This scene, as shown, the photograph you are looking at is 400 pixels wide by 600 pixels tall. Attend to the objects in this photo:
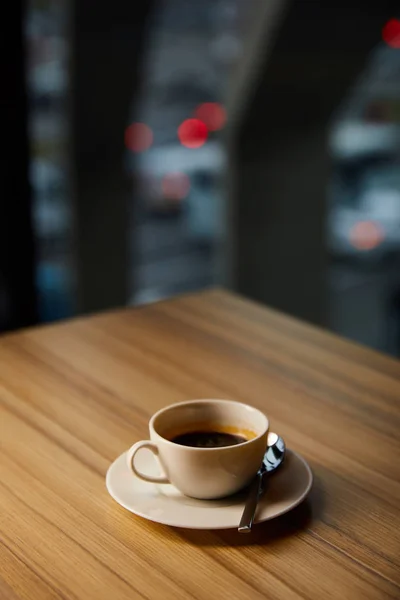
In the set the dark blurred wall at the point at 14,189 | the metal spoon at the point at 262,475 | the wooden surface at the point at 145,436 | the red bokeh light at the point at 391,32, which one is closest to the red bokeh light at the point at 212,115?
the red bokeh light at the point at 391,32

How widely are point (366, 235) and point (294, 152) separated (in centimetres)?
115

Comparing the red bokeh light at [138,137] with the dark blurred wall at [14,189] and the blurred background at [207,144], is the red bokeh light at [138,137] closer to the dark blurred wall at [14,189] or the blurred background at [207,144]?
the blurred background at [207,144]

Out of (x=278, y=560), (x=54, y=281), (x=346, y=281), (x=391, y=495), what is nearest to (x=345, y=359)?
(x=391, y=495)

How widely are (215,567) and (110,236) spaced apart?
2380 millimetres

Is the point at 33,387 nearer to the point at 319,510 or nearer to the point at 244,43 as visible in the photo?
the point at 319,510

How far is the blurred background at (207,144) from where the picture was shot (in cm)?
242

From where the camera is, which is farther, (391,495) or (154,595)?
(391,495)

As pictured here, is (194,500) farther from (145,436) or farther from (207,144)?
(207,144)

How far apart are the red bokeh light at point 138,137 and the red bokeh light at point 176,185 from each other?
19.7 inches

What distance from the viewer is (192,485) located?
688 millimetres

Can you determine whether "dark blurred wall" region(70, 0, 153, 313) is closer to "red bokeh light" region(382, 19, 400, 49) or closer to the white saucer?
"red bokeh light" region(382, 19, 400, 49)

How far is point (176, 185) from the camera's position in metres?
4.07

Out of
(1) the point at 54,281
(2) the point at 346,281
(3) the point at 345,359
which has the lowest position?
(2) the point at 346,281

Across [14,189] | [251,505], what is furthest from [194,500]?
[14,189]
